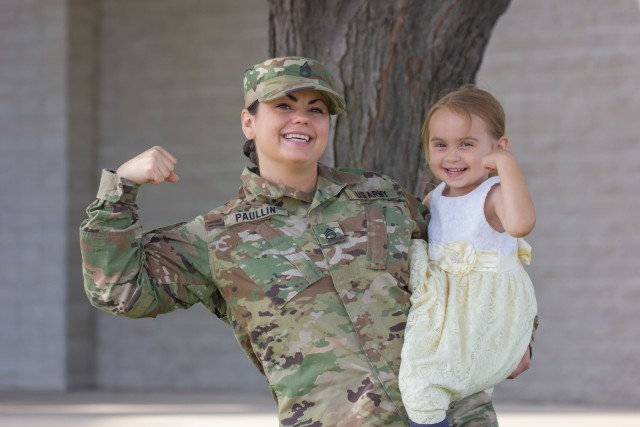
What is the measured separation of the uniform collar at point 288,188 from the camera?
11.3ft

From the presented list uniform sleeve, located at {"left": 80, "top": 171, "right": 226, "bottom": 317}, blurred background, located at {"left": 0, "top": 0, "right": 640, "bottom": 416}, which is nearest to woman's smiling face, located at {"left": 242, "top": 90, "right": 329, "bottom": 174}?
uniform sleeve, located at {"left": 80, "top": 171, "right": 226, "bottom": 317}

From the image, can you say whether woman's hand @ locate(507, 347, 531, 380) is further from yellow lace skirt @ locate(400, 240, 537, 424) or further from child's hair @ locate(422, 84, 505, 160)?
child's hair @ locate(422, 84, 505, 160)

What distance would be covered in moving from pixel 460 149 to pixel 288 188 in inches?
19.7

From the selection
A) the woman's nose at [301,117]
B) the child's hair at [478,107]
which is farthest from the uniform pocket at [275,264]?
the child's hair at [478,107]

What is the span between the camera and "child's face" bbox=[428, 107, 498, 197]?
3486mm

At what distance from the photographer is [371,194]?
11.6ft

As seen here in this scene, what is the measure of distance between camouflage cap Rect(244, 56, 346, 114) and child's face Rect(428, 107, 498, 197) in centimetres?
30

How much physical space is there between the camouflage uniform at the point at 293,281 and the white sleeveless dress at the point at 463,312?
2.8 inches

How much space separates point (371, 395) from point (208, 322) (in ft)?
22.8

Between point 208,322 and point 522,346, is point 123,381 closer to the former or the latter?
point 208,322

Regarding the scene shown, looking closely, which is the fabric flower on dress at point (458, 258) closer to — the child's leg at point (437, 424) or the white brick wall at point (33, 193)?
the child's leg at point (437, 424)

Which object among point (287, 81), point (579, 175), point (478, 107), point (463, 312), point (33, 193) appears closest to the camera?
point (463, 312)

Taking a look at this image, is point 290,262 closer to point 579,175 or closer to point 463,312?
point 463,312

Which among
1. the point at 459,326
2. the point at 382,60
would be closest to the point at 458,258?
the point at 459,326
